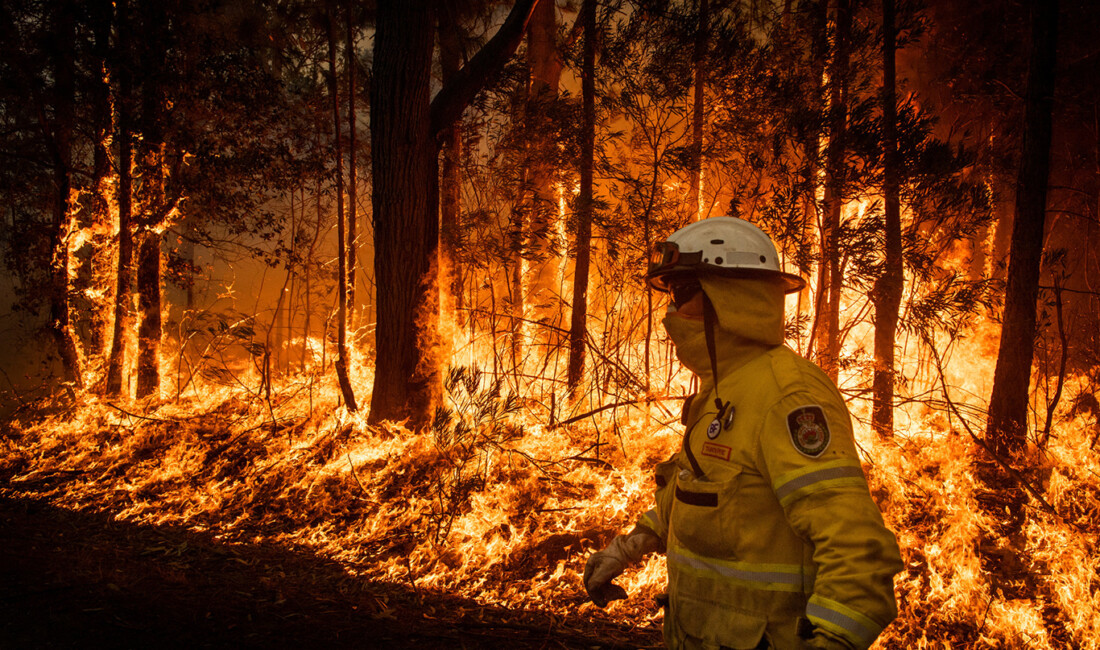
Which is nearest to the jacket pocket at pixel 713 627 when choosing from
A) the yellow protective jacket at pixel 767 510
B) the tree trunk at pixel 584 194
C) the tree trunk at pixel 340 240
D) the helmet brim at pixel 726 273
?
the yellow protective jacket at pixel 767 510

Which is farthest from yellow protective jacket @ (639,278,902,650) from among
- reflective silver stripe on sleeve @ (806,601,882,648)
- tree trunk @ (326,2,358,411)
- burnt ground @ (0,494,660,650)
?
tree trunk @ (326,2,358,411)

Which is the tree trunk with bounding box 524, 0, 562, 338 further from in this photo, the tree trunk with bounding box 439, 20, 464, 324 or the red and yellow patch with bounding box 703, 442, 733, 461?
the red and yellow patch with bounding box 703, 442, 733, 461

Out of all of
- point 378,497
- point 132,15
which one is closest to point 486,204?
point 378,497

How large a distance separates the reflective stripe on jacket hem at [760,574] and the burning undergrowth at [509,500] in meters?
2.69

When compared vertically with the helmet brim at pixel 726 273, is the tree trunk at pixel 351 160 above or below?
above

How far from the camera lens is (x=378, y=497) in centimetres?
614

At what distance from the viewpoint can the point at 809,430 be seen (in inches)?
59.2

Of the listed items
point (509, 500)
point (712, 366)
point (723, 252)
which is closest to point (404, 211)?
point (509, 500)

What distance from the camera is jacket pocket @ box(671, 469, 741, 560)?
161 centimetres

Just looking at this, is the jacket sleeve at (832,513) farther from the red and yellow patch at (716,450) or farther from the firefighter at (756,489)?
the red and yellow patch at (716,450)

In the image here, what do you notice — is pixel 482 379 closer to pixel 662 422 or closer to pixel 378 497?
pixel 378 497

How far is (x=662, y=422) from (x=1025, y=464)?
13.9 feet

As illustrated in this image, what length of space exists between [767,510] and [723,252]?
848 millimetres

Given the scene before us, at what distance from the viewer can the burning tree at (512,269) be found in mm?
5594
